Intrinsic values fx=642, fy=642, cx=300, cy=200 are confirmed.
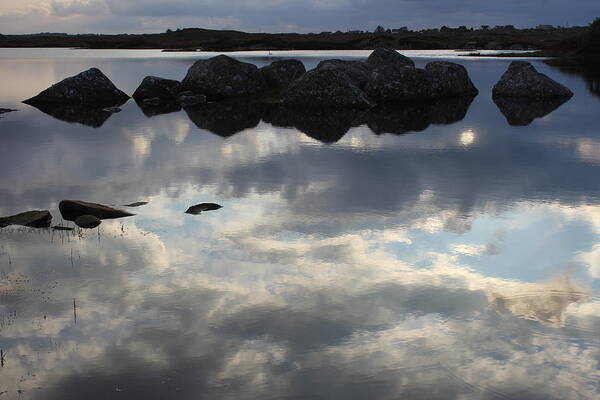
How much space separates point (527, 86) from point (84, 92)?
1783cm

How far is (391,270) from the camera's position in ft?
20.8

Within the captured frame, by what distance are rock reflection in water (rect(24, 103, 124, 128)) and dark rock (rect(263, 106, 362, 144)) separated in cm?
524

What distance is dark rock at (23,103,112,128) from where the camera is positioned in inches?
776

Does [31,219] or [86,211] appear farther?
[86,211]

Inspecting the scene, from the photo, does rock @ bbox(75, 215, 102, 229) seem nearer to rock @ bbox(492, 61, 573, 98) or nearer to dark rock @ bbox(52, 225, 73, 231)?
dark rock @ bbox(52, 225, 73, 231)

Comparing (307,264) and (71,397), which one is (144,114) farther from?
(71,397)

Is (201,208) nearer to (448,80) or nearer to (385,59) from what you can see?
(448,80)

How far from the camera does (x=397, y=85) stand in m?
24.4

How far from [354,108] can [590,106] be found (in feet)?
28.3

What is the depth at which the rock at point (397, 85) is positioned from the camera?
955 inches

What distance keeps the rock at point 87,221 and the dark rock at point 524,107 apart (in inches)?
549

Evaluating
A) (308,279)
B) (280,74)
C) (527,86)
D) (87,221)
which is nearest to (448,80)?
(527,86)

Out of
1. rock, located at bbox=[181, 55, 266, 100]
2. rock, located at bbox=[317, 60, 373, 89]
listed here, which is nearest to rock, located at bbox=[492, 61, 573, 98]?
rock, located at bbox=[317, 60, 373, 89]

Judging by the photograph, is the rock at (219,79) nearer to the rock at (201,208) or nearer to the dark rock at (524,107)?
the dark rock at (524,107)
